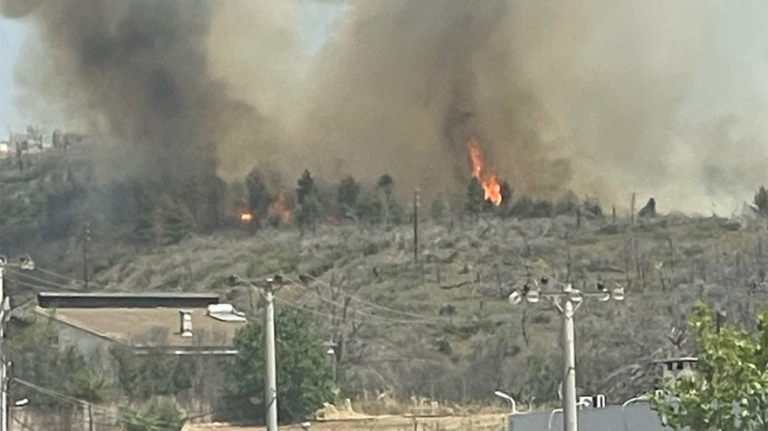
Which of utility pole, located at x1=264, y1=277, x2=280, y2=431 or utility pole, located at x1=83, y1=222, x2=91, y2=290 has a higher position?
utility pole, located at x1=83, y1=222, x2=91, y2=290

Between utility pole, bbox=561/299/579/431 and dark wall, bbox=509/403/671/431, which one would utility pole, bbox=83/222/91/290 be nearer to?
dark wall, bbox=509/403/671/431

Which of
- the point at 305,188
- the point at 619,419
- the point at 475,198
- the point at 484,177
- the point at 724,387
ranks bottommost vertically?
the point at 619,419

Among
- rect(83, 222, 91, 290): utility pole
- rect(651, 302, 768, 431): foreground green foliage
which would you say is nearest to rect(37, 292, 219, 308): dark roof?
rect(83, 222, 91, 290): utility pole

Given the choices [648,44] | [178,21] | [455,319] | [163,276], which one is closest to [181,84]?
[178,21]

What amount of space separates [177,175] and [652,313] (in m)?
12.0

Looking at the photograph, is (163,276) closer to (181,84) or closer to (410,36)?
(181,84)

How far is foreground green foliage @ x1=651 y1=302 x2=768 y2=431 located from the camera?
18281 mm

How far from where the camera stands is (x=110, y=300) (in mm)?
42156

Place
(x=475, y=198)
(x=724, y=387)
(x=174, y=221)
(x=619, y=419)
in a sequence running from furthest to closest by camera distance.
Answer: (x=475, y=198) → (x=174, y=221) → (x=619, y=419) → (x=724, y=387)

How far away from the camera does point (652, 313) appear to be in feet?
145

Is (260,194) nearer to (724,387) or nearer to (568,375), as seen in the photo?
(568,375)

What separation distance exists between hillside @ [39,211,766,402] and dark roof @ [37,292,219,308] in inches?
11.9

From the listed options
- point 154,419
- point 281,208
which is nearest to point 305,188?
point 281,208

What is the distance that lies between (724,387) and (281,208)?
84.8 ft
